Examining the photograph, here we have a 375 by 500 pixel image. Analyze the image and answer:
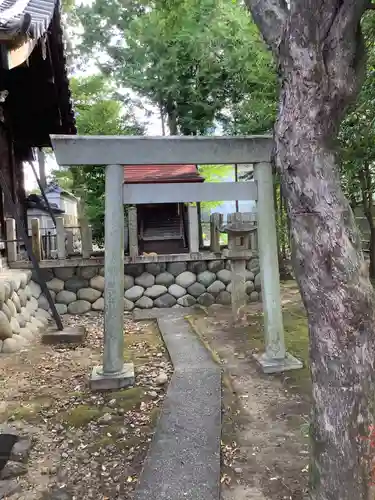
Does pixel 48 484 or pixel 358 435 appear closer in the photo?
pixel 358 435

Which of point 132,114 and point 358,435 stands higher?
point 132,114

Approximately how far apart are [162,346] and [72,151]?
2.94 metres

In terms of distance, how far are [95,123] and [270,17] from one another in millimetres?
12176

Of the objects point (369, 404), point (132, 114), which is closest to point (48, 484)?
point (369, 404)

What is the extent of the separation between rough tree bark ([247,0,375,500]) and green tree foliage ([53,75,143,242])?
10.8 meters

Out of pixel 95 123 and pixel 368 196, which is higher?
pixel 95 123

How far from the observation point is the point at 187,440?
119 inches

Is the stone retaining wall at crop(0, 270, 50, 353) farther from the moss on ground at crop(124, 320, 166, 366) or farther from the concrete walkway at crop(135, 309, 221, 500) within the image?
the concrete walkway at crop(135, 309, 221, 500)

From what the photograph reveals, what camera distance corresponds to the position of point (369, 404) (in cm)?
184

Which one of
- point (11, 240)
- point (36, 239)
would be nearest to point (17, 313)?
point (11, 240)

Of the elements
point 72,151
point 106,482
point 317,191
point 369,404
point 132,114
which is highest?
point 132,114

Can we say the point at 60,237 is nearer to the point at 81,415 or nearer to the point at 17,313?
the point at 17,313

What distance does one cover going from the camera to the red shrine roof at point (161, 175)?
8.97 m

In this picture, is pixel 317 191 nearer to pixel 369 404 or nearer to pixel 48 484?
pixel 369 404
